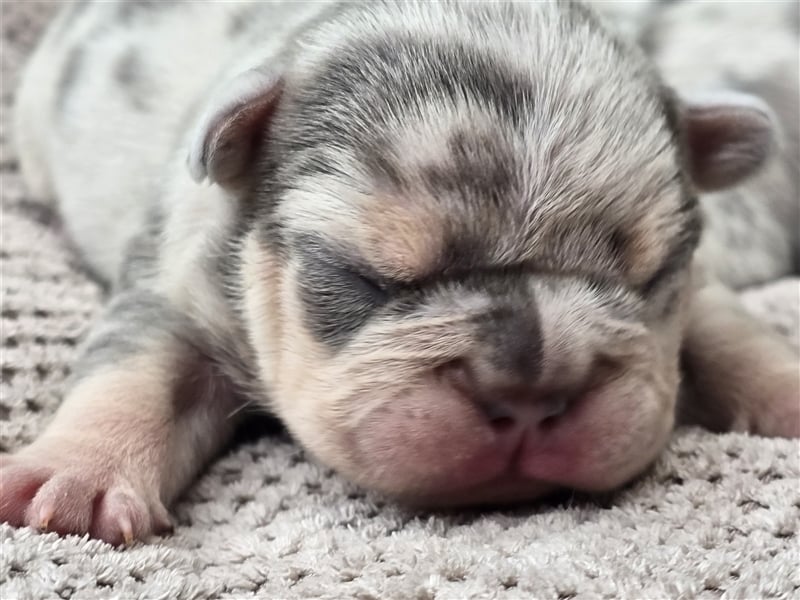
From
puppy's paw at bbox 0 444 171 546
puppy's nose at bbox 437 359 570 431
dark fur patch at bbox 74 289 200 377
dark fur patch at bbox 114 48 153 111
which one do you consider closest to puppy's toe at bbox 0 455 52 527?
puppy's paw at bbox 0 444 171 546

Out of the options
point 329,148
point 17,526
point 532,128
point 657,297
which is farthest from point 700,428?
point 17,526

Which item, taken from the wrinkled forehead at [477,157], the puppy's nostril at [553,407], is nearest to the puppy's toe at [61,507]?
the wrinkled forehead at [477,157]

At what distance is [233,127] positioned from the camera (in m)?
1.62

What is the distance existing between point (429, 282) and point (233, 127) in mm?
445

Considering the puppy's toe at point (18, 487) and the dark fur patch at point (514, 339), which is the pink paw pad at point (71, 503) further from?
the dark fur patch at point (514, 339)

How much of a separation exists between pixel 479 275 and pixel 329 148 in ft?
1.05

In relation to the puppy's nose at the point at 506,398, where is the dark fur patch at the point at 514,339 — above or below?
above

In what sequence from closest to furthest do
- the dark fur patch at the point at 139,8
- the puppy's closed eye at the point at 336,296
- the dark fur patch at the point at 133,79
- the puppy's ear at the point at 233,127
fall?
the puppy's closed eye at the point at 336,296
the puppy's ear at the point at 233,127
the dark fur patch at the point at 133,79
the dark fur patch at the point at 139,8

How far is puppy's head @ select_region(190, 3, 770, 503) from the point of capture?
1369 mm

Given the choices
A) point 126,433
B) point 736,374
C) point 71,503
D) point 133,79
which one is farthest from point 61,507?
point 133,79

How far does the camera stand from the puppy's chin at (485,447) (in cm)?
134

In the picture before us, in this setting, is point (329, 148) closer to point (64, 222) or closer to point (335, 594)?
point (335, 594)

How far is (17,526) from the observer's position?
4.38 feet

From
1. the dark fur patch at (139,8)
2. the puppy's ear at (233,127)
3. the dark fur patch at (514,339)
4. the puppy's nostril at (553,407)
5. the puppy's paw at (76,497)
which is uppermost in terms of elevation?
the puppy's ear at (233,127)
